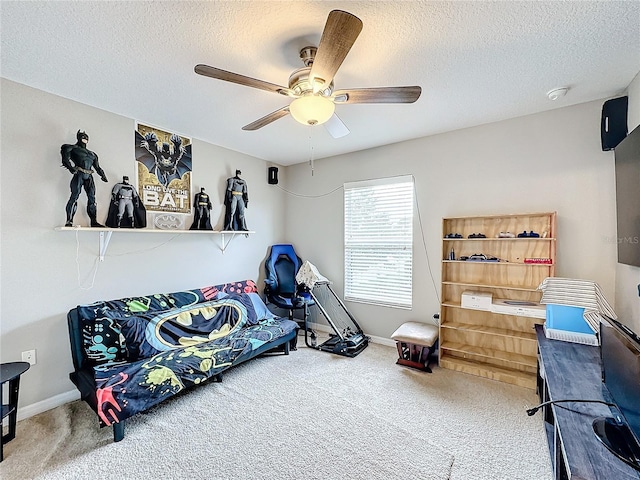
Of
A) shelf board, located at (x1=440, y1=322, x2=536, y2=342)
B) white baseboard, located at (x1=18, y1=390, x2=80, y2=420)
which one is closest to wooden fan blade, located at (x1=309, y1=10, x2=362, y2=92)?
shelf board, located at (x1=440, y1=322, x2=536, y2=342)

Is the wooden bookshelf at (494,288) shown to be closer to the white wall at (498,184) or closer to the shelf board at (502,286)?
the shelf board at (502,286)

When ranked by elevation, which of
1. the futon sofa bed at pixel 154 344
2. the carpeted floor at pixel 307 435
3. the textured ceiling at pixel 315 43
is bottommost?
the carpeted floor at pixel 307 435

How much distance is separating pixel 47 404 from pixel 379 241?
3552 millimetres

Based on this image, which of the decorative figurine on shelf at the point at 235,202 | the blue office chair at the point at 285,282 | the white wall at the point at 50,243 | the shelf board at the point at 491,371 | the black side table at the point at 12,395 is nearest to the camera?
the black side table at the point at 12,395

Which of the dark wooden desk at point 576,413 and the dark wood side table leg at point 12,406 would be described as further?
the dark wood side table leg at point 12,406

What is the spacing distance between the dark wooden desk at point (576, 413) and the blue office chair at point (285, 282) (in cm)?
257

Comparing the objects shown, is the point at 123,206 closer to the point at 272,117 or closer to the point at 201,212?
the point at 201,212

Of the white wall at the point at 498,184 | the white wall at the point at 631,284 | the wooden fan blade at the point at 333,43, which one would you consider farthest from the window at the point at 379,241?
the wooden fan blade at the point at 333,43

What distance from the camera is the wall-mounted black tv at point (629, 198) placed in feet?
5.56

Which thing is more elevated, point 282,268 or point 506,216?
point 506,216

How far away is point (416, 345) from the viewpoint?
2969mm

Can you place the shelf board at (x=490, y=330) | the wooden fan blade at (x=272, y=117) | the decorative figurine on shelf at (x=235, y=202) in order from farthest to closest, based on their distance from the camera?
the decorative figurine on shelf at (x=235, y=202) < the shelf board at (x=490, y=330) < the wooden fan blade at (x=272, y=117)

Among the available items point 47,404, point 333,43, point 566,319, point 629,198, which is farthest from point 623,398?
point 47,404

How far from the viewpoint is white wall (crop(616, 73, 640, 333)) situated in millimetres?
1991
